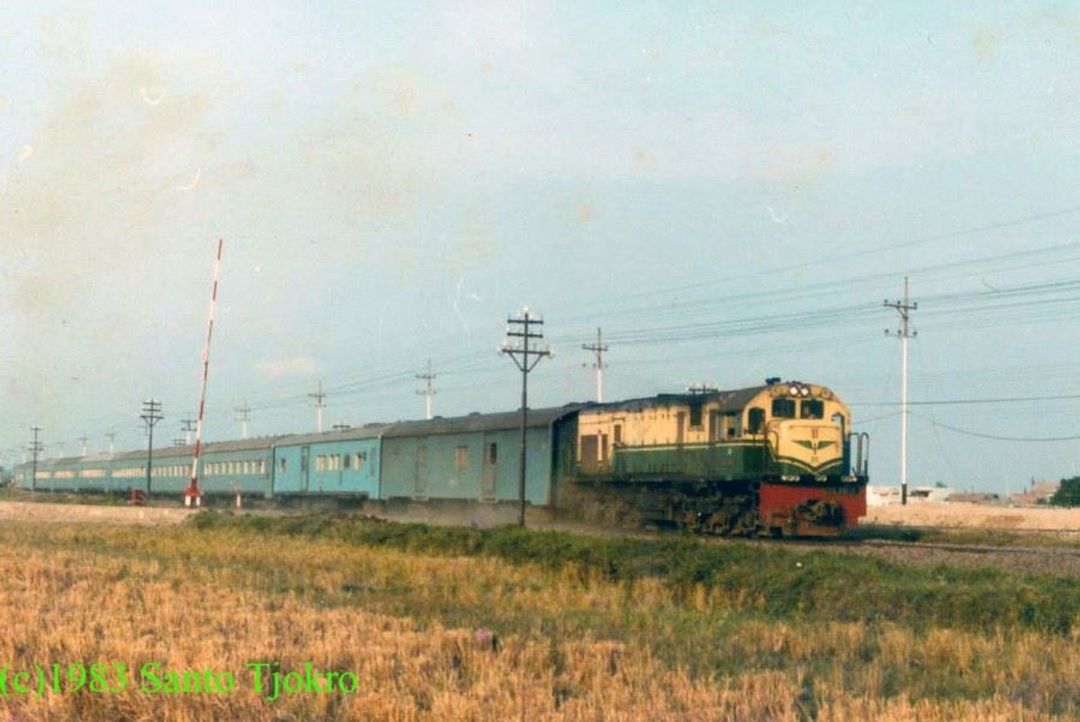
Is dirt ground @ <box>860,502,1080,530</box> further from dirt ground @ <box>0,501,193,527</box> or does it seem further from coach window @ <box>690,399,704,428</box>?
dirt ground @ <box>0,501,193,527</box>

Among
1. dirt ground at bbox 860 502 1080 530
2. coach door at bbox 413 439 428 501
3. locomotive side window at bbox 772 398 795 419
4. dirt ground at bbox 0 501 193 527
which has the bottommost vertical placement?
dirt ground at bbox 0 501 193 527

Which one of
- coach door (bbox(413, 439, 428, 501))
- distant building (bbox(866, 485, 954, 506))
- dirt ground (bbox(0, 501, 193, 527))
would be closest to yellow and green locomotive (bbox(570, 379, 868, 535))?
coach door (bbox(413, 439, 428, 501))

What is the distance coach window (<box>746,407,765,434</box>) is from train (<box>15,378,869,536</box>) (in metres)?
0.04

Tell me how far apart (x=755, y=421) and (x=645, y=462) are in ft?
15.0

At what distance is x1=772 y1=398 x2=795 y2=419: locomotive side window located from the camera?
3031 centimetres

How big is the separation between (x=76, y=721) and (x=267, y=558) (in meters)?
16.1

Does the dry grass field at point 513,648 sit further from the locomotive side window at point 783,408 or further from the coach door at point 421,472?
Result: the coach door at point 421,472

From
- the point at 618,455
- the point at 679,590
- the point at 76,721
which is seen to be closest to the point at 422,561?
the point at 679,590

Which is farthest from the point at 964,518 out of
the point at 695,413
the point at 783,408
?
the point at 783,408

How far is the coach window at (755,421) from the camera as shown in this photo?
30.0 meters

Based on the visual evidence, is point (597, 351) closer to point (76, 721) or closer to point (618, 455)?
point (618, 455)

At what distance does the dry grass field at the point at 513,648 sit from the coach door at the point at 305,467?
34.9 metres

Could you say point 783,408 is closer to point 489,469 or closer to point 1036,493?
point 489,469

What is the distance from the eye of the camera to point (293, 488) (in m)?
57.8
